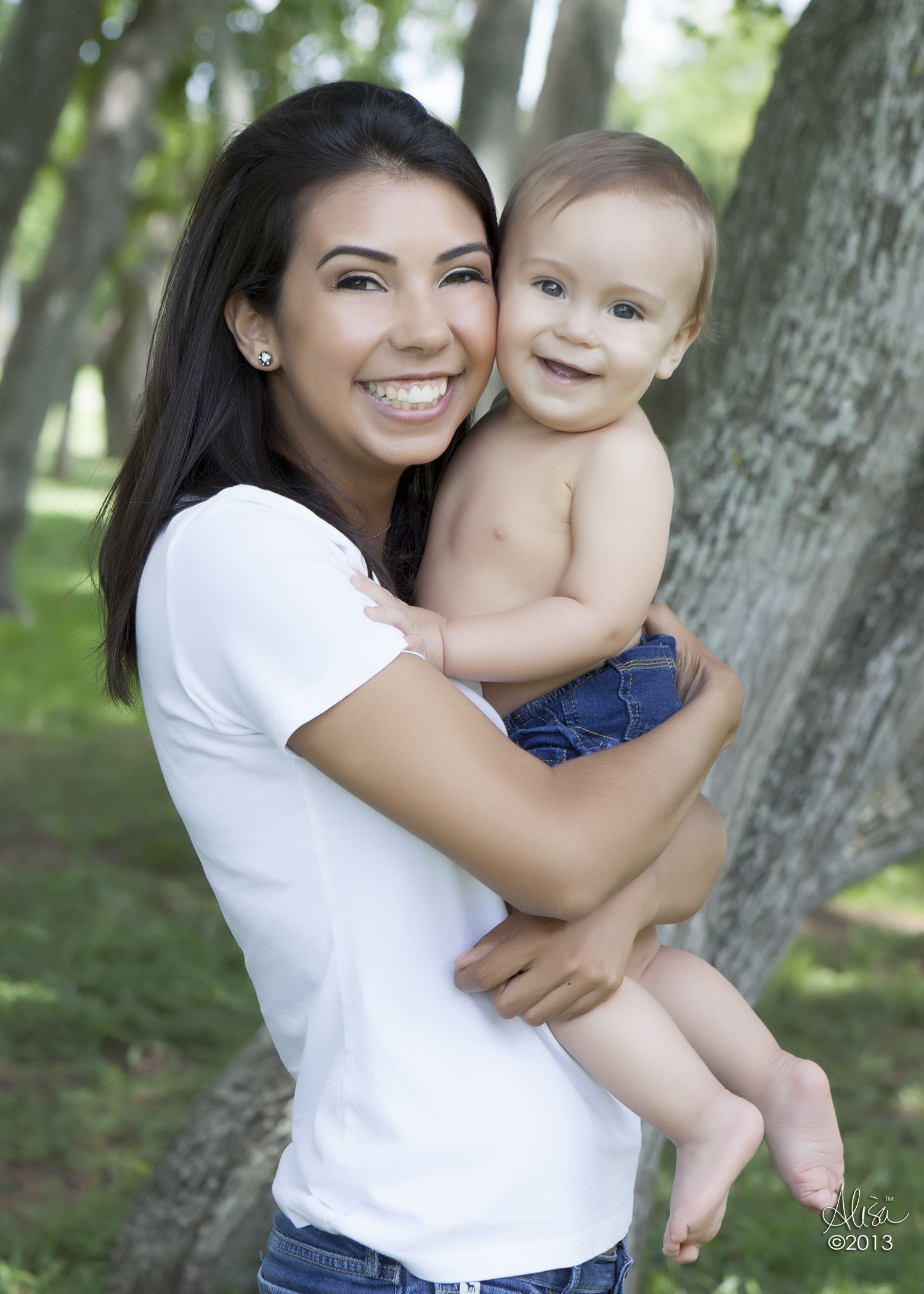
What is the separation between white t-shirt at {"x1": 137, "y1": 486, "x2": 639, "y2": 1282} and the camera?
4.43 feet

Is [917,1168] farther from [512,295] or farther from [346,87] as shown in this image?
[346,87]

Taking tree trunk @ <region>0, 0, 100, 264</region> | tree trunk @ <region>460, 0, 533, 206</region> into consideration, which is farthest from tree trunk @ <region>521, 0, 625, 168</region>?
tree trunk @ <region>0, 0, 100, 264</region>

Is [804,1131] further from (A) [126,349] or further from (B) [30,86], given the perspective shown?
(A) [126,349]

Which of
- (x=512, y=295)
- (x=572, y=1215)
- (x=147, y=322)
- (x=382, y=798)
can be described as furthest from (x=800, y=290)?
(x=147, y=322)

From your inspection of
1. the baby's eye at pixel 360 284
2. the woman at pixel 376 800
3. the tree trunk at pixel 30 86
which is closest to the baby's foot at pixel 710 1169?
the woman at pixel 376 800

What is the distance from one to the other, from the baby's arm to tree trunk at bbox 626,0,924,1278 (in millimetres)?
601

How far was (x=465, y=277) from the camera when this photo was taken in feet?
5.78

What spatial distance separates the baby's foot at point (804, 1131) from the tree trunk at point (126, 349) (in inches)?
611

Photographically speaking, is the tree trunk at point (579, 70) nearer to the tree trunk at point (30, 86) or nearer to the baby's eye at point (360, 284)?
the tree trunk at point (30, 86)

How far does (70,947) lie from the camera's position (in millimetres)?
4699

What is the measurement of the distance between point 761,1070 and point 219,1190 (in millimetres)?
1526

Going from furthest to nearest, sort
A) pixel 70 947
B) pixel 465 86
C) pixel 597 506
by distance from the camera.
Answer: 1. pixel 465 86
2. pixel 70 947
3. pixel 597 506

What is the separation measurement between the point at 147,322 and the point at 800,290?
19.5 metres

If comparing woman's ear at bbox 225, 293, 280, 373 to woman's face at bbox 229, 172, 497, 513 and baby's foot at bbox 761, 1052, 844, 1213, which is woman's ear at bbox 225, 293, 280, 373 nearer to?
woman's face at bbox 229, 172, 497, 513
